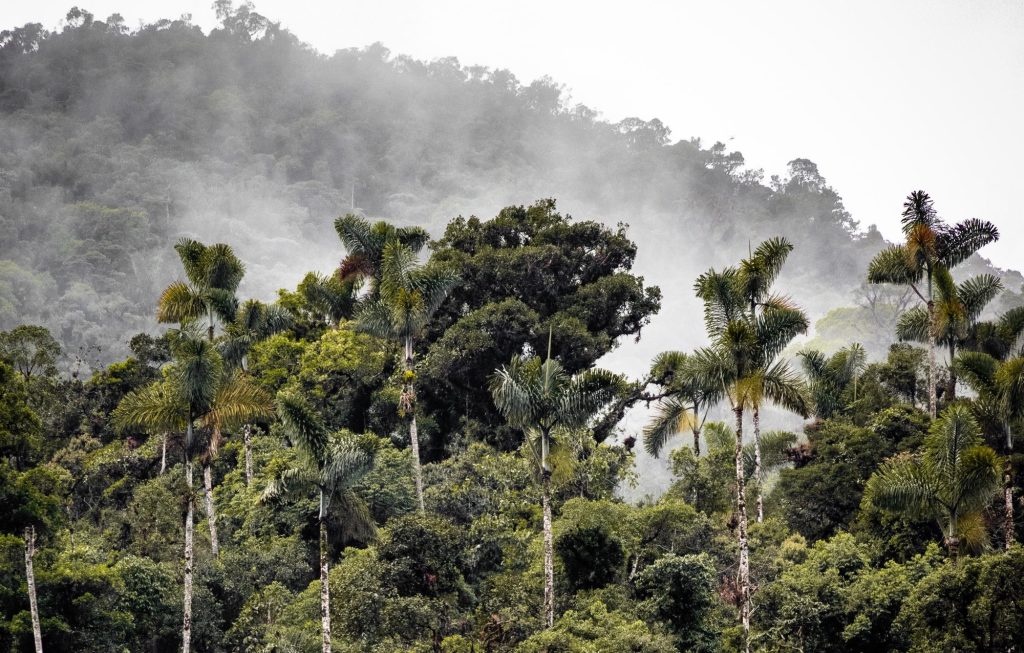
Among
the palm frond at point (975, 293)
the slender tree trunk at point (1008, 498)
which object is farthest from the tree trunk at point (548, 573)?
the palm frond at point (975, 293)

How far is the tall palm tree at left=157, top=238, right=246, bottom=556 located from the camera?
37.3 metres

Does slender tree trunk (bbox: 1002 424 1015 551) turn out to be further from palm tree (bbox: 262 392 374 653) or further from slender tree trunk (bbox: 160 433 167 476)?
slender tree trunk (bbox: 160 433 167 476)

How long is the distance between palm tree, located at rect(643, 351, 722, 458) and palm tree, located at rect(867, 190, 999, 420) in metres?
7.87

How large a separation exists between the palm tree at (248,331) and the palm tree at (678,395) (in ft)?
47.1

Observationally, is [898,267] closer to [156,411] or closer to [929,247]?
[929,247]

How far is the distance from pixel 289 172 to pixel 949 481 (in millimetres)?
122966

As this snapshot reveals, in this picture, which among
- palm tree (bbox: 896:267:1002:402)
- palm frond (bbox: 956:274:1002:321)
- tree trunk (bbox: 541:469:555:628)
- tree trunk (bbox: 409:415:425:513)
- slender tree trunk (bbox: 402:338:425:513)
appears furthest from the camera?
palm frond (bbox: 956:274:1002:321)

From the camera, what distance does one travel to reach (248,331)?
130ft

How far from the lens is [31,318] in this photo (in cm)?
9319

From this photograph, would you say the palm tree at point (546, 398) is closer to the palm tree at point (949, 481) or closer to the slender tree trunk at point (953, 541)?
the palm tree at point (949, 481)

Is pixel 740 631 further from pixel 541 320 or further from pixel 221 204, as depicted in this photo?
pixel 221 204

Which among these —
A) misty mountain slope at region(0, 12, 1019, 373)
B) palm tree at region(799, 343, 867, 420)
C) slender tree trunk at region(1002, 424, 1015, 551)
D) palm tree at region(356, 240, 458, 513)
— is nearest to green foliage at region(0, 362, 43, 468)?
palm tree at region(356, 240, 458, 513)

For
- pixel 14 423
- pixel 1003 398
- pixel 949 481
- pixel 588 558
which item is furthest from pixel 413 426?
pixel 1003 398

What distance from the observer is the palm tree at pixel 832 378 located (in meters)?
40.4
